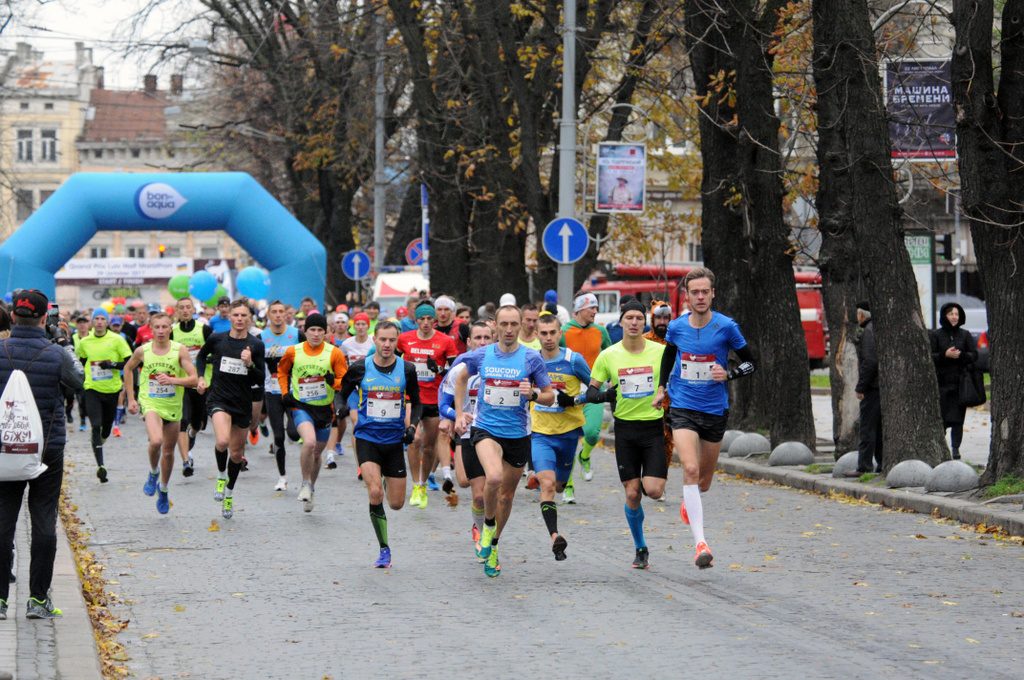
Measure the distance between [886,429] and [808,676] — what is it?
9.66 metres

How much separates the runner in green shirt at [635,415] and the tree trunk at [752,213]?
760 centimetres

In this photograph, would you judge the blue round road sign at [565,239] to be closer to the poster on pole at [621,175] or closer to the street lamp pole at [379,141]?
the poster on pole at [621,175]

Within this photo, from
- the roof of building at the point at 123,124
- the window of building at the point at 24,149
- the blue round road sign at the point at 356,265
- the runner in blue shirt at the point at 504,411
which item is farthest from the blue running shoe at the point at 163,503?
the window of building at the point at 24,149

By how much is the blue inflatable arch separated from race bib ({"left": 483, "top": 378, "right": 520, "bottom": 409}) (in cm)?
2209

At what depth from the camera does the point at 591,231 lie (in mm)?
30031

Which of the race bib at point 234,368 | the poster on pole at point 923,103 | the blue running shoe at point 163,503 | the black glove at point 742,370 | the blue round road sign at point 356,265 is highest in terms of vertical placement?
the poster on pole at point 923,103

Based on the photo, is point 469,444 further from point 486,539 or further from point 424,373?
point 424,373

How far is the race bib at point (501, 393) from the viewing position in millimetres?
11547

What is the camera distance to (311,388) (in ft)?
50.7

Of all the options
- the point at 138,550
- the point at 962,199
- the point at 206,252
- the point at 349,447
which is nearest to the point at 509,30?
the point at 349,447

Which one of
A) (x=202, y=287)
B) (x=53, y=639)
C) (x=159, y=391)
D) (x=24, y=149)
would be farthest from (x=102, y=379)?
(x=24, y=149)

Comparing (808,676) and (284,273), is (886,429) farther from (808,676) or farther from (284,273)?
(284,273)

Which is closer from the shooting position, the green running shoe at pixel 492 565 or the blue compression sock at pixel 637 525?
the green running shoe at pixel 492 565

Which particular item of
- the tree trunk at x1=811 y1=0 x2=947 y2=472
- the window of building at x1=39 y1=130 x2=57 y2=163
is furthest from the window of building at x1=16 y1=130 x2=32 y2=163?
the tree trunk at x1=811 y1=0 x2=947 y2=472
